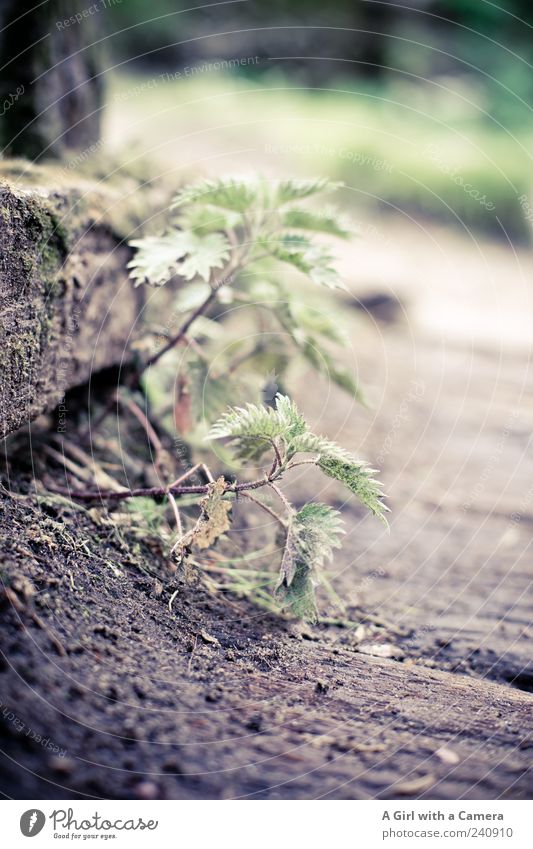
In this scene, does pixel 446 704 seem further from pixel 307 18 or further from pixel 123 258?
pixel 307 18

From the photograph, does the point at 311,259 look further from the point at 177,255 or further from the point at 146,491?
the point at 146,491

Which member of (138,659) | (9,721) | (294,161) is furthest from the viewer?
(294,161)

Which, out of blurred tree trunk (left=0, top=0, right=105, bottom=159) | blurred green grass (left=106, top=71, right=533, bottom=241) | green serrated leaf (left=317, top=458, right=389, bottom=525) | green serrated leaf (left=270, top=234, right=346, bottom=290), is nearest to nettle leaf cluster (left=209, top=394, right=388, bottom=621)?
green serrated leaf (left=317, top=458, right=389, bottom=525)

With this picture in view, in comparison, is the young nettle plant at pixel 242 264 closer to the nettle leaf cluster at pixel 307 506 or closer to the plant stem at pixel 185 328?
the plant stem at pixel 185 328

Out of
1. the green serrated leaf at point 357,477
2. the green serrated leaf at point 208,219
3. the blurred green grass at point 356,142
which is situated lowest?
the green serrated leaf at point 357,477

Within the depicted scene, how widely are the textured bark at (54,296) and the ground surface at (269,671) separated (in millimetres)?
243

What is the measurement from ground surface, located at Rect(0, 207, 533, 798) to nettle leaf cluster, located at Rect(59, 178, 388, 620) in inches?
5.0

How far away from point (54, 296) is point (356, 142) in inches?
243

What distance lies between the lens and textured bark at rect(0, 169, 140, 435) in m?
1.41

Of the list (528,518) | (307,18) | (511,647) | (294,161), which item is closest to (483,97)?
(307,18)

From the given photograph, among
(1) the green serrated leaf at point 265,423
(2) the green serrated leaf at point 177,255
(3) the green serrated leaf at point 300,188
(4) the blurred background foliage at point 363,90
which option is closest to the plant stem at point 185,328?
(2) the green serrated leaf at point 177,255

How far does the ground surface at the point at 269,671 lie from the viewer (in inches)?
40.4

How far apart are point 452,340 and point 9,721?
337cm

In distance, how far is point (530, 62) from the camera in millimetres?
10359
